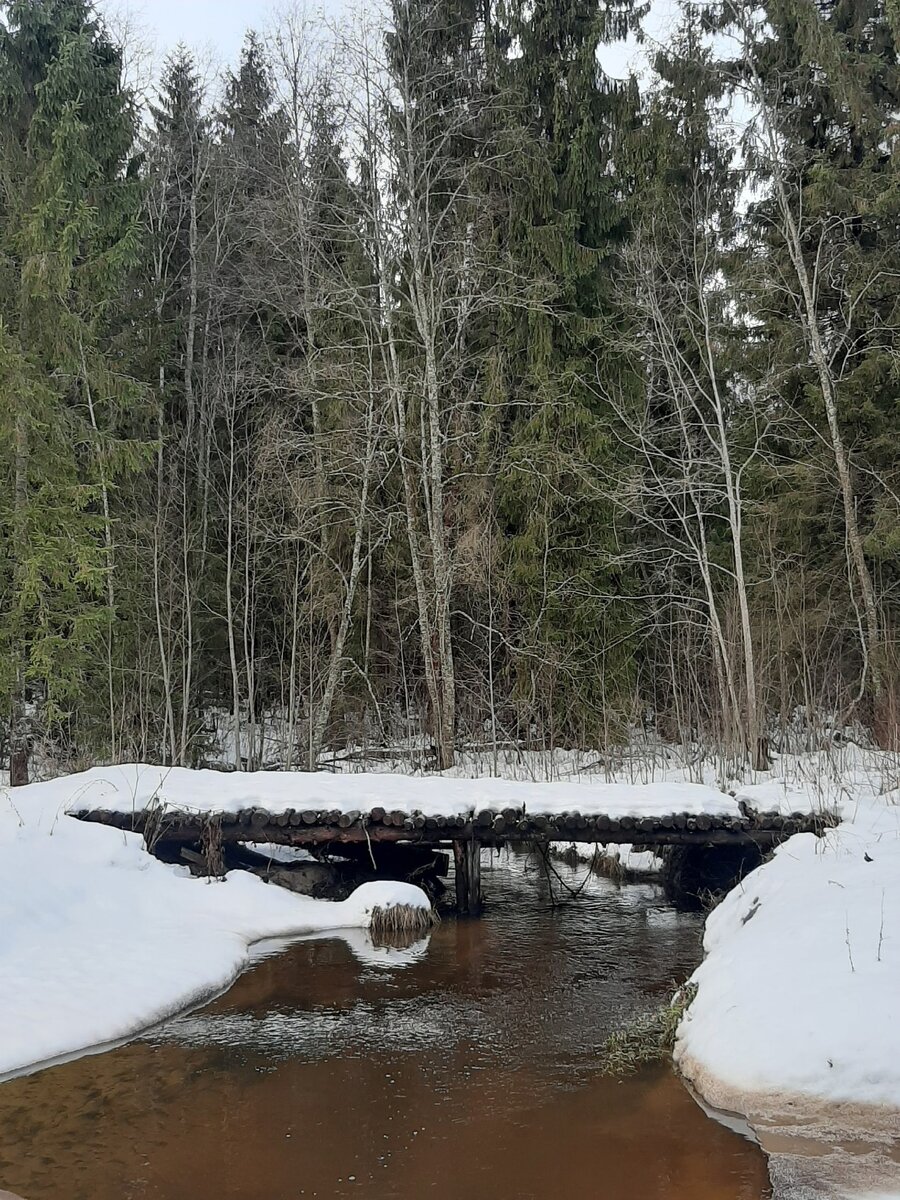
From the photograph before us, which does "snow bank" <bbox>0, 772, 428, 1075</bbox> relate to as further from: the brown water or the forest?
the forest

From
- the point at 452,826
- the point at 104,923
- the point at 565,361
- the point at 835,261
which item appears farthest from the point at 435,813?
the point at 835,261

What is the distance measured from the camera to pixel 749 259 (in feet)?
A: 54.9

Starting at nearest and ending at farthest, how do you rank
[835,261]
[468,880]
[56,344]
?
[468,880]
[56,344]
[835,261]

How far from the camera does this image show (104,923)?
845 cm

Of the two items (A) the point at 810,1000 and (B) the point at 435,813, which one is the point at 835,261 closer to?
(B) the point at 435,813

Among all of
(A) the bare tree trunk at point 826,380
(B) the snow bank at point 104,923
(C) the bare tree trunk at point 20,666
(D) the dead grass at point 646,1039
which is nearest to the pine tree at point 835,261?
(A) the bare tree trunk at point 826,380

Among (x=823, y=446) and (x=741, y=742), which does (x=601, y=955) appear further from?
(x=823, y=446)

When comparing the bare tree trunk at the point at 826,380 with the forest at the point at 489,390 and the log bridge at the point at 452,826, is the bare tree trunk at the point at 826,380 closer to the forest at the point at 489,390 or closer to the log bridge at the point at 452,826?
the forest at the point at 489,390

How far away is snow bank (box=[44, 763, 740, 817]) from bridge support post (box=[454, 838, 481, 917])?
73cm

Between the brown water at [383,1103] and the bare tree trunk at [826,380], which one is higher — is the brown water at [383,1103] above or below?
below

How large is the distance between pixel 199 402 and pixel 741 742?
1352 cm

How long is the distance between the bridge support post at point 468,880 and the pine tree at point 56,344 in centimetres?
619

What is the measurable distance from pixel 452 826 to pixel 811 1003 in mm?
5432

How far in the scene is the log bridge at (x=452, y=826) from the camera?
10.2 meters
